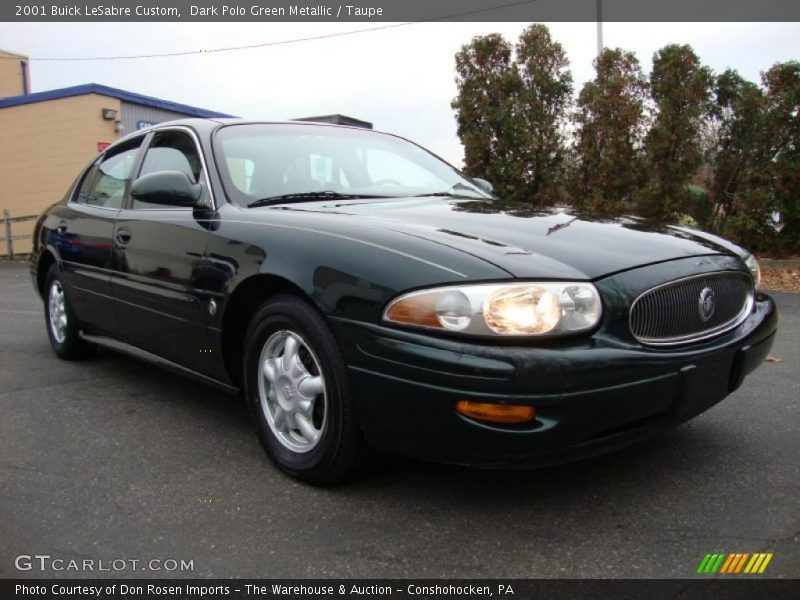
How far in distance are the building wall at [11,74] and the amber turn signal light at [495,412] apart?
79.3 feet

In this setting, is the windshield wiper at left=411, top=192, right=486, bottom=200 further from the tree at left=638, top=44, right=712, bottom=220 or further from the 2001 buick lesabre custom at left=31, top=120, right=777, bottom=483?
the tree at left=638, top=44, right=712, bottom=220

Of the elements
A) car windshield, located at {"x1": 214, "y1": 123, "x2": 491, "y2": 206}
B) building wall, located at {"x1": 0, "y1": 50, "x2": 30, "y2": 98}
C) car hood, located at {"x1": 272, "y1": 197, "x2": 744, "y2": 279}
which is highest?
building wall, located at {"x1": 0, "y1": 50, "x2": 30, "y2": 98}

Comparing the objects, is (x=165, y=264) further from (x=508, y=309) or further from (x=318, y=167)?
(x=508, y=309)

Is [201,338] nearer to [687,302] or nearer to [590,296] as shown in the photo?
[590,296]

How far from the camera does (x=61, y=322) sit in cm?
477

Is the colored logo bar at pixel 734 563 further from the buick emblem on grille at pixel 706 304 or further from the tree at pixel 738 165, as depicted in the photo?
the tree at pixel 738 165

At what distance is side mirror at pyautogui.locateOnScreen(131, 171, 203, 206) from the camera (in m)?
3.09

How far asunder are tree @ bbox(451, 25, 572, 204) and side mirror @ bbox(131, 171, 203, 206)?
27.5ft

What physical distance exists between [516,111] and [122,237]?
849cm

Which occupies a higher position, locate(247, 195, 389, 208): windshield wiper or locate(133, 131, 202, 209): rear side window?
locate(133, 131, 202, 209): rear side window

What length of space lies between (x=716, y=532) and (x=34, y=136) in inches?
714

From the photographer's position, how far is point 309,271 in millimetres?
2502

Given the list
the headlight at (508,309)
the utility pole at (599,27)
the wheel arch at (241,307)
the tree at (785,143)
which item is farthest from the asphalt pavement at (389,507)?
the utility pole at (599,27)
